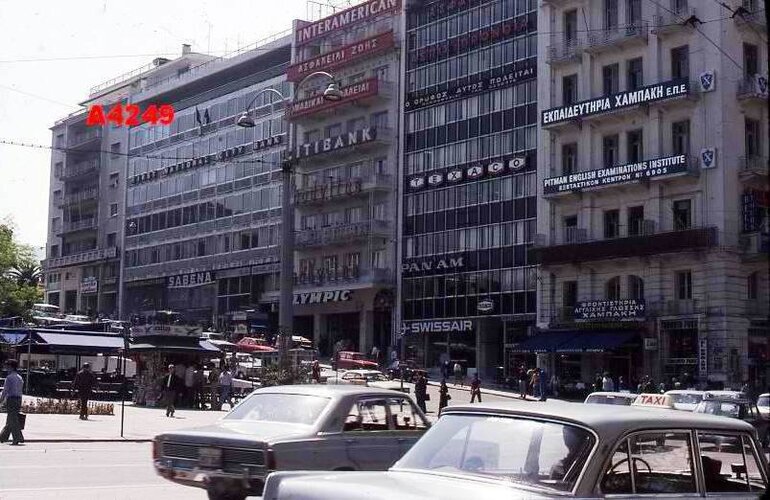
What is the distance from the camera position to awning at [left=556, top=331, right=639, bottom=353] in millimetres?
51344

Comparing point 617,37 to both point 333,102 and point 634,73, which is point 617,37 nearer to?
point 634,73

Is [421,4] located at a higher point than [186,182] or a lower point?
higher

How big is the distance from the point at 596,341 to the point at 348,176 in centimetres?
2676

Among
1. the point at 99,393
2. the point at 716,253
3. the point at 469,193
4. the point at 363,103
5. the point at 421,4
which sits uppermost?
the point at 421,4

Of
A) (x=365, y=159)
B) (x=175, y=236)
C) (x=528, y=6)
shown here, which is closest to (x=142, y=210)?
(x=175, y=236)

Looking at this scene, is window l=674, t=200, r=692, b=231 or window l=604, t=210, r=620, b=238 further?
window l=604, t=210, r=620, b=238

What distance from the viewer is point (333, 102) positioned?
68875 millimetres

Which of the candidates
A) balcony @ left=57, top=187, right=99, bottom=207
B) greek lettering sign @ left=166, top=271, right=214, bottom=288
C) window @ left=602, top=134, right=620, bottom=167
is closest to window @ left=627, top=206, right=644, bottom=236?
window @ left=602, top=134, right=620, bottom=167

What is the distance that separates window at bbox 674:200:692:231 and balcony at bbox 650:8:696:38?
8.17 m

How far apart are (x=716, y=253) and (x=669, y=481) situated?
4449 centimetres

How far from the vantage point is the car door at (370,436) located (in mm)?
12391

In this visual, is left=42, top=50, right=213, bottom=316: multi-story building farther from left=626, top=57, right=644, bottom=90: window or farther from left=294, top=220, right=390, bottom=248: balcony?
left=626, top=57, right=644, bottom=90: window

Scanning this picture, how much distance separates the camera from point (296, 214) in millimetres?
78500

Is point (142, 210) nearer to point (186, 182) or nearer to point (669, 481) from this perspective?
point (186, 182)
